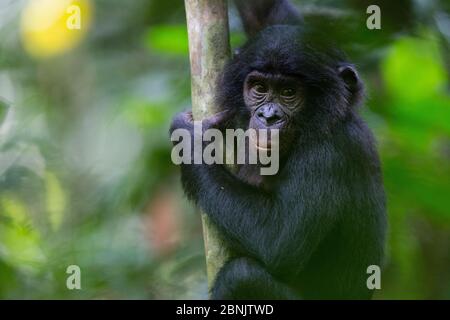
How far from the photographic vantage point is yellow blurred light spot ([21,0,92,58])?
6.50m

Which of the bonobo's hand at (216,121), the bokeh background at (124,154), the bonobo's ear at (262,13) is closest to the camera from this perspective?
the bokeh background at (124,154)

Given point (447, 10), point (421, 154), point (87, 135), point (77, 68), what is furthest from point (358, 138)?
point (77, 68)

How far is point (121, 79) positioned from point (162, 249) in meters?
2.82

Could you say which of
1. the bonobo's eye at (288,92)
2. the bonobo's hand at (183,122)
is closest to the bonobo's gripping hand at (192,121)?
the bonobo's hand at (183,122)

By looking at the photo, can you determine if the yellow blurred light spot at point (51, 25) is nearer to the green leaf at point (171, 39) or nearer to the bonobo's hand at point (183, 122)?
the green leaf at point (171, 39)

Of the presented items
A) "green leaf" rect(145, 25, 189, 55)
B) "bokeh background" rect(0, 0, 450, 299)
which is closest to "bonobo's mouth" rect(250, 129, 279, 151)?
"bokeh background" rect(0, 0, 450, 299)

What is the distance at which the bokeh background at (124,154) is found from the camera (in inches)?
156

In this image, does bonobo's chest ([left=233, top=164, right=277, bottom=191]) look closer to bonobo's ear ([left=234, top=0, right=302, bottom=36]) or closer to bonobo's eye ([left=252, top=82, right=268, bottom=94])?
bonobo's eye ([left=252, top=82, right=268, bottom=94])

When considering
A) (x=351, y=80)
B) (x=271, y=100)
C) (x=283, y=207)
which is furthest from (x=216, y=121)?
(x=351, y=80)

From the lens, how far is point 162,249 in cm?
596

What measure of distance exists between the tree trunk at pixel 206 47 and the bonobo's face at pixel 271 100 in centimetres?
44

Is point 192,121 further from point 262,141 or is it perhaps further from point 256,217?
point 256,217

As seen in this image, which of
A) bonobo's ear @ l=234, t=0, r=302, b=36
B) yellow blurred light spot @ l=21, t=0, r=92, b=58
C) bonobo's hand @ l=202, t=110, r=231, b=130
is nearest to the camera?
bonobo's hand @ l=202, t=110, r=231, b=130

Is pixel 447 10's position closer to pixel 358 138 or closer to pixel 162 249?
pixel 358 138
